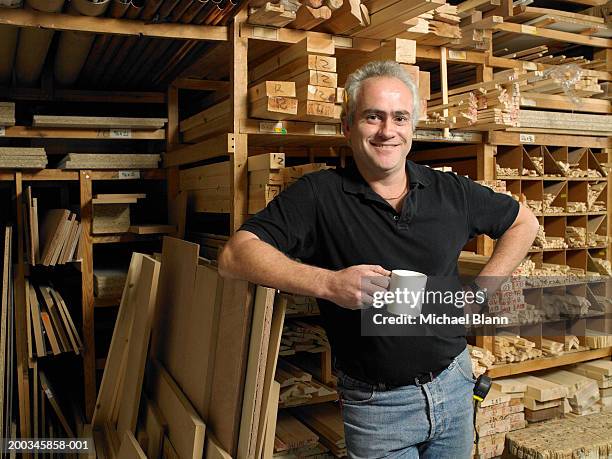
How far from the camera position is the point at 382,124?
2.06 meters

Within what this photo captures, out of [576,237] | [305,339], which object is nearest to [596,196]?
[576,237]

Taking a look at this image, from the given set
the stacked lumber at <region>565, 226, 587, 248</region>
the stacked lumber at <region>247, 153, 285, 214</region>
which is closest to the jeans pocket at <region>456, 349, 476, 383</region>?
the stacked lumber at <region>247, 153, 285, 214</region>

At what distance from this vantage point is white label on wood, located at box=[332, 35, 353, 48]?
3.15m

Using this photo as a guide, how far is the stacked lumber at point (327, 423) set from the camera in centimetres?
327

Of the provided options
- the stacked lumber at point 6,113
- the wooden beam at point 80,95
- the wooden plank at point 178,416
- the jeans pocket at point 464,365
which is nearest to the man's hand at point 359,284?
the jeans pocket at point 464,365

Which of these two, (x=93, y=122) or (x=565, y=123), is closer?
(x=93, y=122)

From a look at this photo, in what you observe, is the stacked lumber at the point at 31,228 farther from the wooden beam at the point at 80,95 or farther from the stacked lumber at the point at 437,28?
the stacked lumber at the point at 437,28

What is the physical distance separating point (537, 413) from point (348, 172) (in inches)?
107

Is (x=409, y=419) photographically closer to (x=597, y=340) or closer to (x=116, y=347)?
(x=116, y=347)

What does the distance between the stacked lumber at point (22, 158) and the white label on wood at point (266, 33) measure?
1653 mm

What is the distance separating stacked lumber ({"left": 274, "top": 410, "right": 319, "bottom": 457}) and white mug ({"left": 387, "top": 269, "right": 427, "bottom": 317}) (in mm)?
1711

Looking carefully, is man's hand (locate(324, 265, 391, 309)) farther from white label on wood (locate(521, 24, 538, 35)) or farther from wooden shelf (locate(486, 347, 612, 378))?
white label on wood (locate(521, 24, 538, 35))

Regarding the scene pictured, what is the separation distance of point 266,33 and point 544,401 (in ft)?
9.71

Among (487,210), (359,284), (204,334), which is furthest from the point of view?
(204,334)
